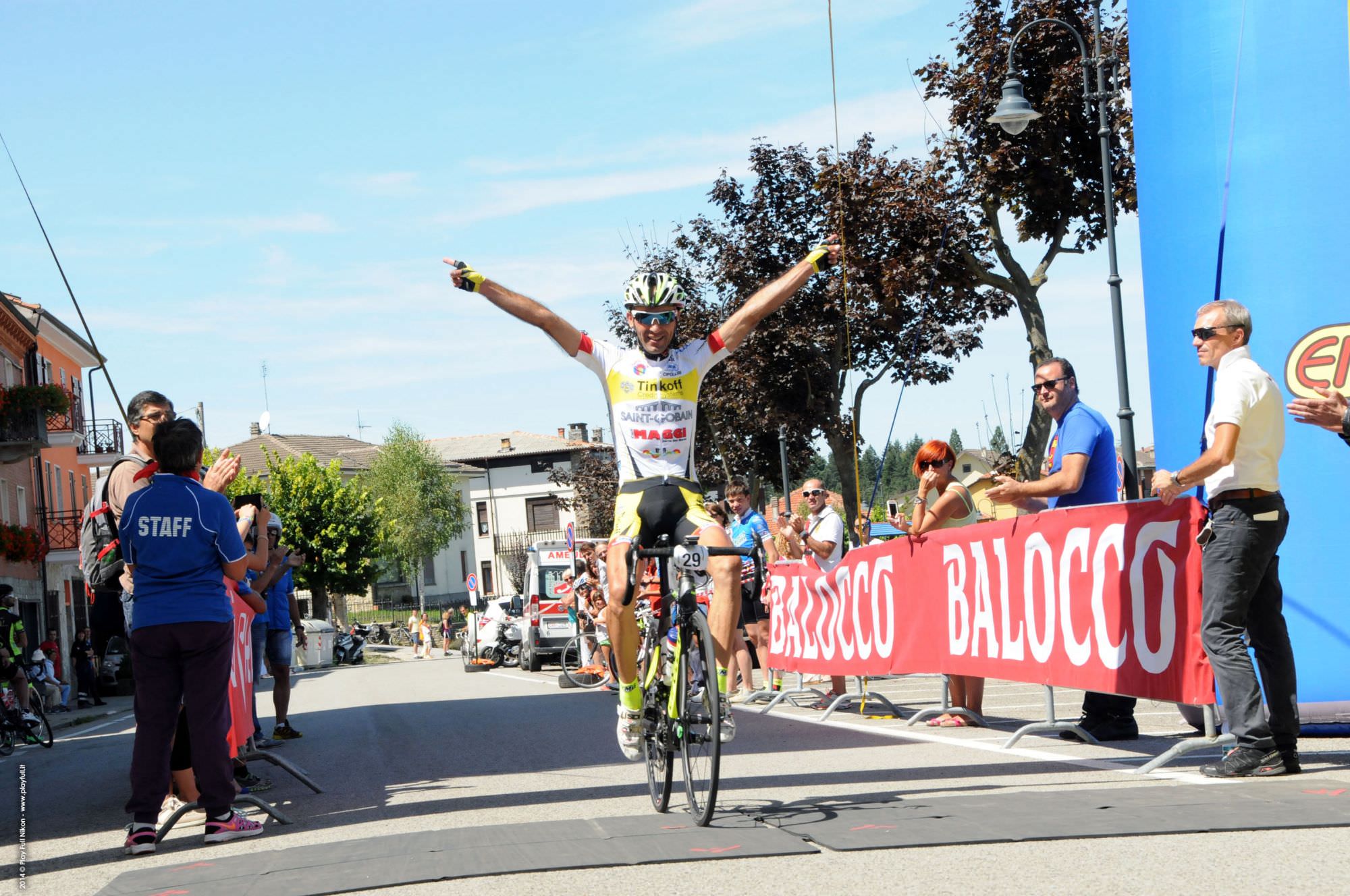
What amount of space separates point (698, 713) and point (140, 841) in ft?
8.72

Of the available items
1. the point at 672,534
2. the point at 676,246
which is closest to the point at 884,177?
the point at 676,246

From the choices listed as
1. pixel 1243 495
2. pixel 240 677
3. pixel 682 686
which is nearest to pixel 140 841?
pixel 240 677

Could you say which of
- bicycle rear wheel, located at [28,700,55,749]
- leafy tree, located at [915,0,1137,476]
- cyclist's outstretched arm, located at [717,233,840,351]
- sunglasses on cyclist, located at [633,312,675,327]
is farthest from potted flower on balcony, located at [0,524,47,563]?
cyclist's outstretched arm, located at [717,233,840,351]

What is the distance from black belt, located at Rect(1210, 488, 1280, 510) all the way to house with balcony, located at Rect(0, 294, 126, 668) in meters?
46.5

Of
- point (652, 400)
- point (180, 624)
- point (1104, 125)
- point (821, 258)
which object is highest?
point (1104, 125)

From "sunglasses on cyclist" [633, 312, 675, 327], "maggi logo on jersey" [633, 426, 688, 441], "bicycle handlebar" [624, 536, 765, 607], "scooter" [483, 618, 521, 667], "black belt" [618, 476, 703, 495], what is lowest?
"scooter" [483, 618, 521, 667]

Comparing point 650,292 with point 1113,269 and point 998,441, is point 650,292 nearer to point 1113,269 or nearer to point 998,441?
point 1113,269

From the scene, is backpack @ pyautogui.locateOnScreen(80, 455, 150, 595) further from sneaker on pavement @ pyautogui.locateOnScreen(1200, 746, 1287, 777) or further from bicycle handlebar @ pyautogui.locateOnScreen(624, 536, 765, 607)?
sneaker on pavement @ pyautogui.locateOnScreen(1200, 746, 1287, 777)

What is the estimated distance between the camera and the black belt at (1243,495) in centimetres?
658

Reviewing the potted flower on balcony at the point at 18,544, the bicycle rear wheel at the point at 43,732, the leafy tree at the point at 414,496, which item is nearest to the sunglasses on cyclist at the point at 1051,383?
the bicycle rear wheel at the point at 43,732

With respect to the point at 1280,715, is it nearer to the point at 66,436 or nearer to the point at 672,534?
the point at 672,534

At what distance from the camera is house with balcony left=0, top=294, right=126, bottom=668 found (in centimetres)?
5084

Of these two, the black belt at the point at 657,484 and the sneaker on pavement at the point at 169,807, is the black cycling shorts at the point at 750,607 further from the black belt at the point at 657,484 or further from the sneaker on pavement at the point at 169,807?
the black belt at the point at 657,484

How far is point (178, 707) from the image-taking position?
6797mm
